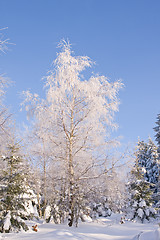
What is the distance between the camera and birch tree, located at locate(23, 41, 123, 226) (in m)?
9.64

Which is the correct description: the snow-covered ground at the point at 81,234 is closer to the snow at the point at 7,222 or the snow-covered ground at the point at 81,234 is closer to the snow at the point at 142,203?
the snow at the point at 7,222

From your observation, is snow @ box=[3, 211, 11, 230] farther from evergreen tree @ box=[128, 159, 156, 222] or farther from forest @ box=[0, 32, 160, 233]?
evergreen tree @ box=[128, 159, 156, 222]

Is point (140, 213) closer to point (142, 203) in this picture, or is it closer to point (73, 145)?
point (142, 203)

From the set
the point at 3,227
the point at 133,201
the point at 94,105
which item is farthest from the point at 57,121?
the point at 133,201

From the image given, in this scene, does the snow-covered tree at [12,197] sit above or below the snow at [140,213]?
above

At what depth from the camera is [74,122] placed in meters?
10.3

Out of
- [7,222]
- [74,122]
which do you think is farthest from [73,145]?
[7,222]

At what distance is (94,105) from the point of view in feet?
31.8

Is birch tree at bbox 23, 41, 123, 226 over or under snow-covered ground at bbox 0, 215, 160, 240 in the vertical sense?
over

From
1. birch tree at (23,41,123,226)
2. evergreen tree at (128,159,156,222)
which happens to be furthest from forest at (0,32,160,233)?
evergreen tree at (128,159,156,222)

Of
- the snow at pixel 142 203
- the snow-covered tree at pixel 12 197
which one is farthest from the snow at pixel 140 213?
the snow-covered tree at pixel 12 197

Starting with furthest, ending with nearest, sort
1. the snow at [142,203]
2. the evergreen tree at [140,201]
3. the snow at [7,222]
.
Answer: the evergreen tree at [140,201]
the snow at [142,203]
the snow at [7,222]

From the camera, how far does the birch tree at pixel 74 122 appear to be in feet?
31.6

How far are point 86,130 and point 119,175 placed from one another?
8.09ft
